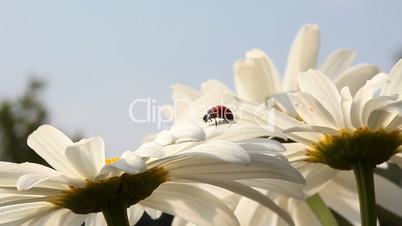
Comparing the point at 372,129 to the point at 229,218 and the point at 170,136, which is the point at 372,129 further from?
the point at 170,136

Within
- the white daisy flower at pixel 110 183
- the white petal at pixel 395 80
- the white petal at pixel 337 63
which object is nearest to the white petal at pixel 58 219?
the white daisy flower at pixel 110 183

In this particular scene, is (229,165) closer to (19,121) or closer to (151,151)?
(151,151)

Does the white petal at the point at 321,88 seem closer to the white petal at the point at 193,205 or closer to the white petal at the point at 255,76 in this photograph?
the white petal at the point at 193,205

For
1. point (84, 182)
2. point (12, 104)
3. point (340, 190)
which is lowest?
point (12, 104)

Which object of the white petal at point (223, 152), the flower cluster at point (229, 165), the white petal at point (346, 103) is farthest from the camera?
the white petal at point (346, 103)

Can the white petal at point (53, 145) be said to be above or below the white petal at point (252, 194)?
above

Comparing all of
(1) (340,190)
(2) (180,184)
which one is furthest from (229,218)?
(1) (340,190)

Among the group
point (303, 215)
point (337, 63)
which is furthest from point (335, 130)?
point (337, 63)

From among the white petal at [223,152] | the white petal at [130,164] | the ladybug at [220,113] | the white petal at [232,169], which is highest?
the white petal at [223,152]
